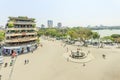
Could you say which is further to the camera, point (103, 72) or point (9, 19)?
point (9, 19)

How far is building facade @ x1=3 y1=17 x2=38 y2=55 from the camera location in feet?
156

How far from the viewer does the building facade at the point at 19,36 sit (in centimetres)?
4744

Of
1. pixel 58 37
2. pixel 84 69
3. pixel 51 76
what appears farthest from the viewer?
pixel 58 37

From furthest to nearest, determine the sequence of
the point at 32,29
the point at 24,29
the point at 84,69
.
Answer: the point at 32,29 < the point at 24,29 < the point at 84,69

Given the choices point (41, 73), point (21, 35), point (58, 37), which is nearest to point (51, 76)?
point (41, 73)

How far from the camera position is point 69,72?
96.5 ft

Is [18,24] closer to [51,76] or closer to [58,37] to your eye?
[51,76]

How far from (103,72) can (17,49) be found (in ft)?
97.8

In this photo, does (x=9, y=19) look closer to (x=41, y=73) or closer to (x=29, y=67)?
(x=29, y=67)

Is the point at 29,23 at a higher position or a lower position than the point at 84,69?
higher

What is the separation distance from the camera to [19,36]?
50.7 meters

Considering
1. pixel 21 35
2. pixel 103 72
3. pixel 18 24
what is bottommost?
pixel 103 72

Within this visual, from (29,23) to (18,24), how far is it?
18.7ft

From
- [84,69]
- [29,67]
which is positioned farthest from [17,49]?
[84,69]
